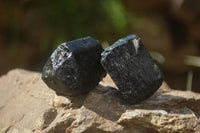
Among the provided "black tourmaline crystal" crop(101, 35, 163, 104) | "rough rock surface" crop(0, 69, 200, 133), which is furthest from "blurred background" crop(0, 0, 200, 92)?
"black tourmaline crystal" crop(101, 35, 163, 104)

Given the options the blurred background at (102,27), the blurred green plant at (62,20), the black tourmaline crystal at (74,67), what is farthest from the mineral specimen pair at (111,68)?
the blurred green plant at (62,20)

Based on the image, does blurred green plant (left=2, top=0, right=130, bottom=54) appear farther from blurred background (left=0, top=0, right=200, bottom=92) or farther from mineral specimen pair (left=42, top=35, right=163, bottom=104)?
mineral specimen pair (left=42, top=35, right=163, bottom=104)

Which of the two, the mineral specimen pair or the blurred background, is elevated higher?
the blurred background

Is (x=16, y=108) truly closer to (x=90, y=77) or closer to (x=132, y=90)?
(x=90, y=77)

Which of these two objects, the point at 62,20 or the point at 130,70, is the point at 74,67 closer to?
the point at 130,70

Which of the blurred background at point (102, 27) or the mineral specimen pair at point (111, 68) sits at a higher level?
the blurred background at point (102, 27)

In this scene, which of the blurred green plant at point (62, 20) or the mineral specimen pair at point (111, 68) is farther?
the blurred green plant at point (62, 20)

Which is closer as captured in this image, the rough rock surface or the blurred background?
the rough rock surface

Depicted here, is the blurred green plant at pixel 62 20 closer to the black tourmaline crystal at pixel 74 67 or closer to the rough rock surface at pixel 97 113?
the rough rock surface at pixel 97 113
